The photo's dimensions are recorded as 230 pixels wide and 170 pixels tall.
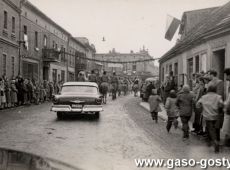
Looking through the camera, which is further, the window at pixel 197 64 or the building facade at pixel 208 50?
the window at pixel 197 64

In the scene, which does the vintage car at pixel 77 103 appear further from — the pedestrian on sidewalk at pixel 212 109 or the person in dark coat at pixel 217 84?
the pedestrian on sidewalk at pixel 212 109

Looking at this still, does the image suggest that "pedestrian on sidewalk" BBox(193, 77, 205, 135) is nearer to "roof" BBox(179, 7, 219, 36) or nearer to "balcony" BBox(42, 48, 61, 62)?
"roof" BBox(179, 7, 219, 36)

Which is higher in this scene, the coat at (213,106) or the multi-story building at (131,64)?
the multi-story building at (131,64)

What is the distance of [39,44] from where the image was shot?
35.0 m

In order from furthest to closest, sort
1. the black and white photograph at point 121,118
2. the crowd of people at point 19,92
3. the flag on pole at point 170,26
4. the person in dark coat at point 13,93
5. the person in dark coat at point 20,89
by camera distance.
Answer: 1. the flag on pole at point 170,26
2. the person in dark coat at point 20,89
3. the person in dark coat at point 13,93
4. the crowd of people at point 19,92
5. the black and white photograph at point 121,118

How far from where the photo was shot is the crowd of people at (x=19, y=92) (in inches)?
779

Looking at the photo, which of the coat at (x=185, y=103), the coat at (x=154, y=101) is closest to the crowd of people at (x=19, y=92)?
the coat at (x=154, y=101)

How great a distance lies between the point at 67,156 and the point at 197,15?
2015 centimetres

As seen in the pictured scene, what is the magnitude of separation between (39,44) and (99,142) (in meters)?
26.8

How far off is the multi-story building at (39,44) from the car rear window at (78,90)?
14.9m

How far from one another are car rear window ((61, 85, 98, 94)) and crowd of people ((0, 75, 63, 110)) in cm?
462

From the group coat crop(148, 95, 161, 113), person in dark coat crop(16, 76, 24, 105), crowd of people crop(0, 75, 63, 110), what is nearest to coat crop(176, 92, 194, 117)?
coat crop(148, 95, 161, 113)

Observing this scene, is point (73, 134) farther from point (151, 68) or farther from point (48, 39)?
point (151, 68)

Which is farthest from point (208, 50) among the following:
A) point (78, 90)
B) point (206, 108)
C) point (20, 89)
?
point (20, 89)
